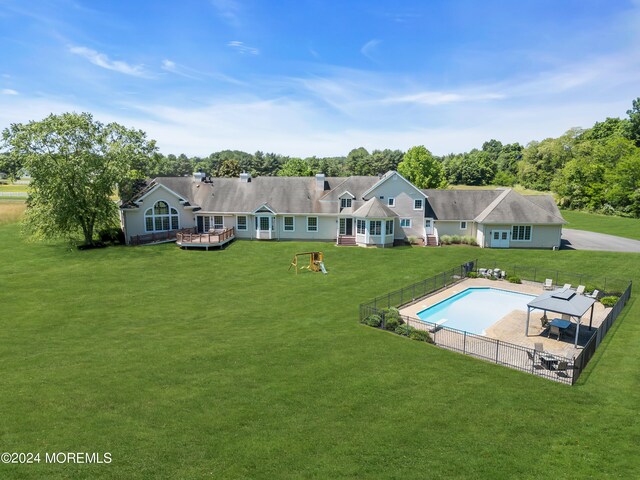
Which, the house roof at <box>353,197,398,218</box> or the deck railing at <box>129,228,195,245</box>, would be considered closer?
the house roof at <box>353,197,398,218</box>

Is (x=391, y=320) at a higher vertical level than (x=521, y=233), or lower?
lower

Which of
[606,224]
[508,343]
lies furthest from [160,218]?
[606,224]

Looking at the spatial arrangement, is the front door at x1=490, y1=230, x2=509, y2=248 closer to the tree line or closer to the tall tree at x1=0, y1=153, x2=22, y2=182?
the tree line

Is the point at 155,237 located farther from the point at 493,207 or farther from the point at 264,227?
the point at 493,207

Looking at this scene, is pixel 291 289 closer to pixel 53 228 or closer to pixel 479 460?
pixel 479 460

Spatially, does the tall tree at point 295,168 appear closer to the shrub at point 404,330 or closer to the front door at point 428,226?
the front door at point 428,226

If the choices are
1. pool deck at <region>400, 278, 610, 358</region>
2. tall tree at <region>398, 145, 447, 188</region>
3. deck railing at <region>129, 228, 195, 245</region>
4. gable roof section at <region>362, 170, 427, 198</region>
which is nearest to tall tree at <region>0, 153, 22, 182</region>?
deck railing at <region>129, 228, 195, 245</region>

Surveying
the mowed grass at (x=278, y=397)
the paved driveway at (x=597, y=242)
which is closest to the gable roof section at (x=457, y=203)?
the paved driveway at (x=597, y=242)
